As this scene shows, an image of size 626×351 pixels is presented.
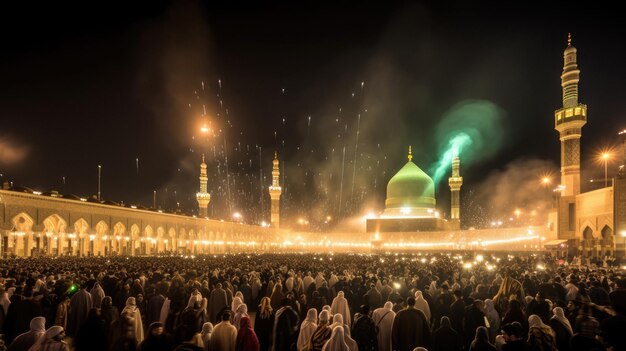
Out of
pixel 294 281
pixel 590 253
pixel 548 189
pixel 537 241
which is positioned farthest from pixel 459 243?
pixel 294 281

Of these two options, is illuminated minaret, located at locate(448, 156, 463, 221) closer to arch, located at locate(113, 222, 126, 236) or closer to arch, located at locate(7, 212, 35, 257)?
arch, located at locate(113, 222, 126, 236)

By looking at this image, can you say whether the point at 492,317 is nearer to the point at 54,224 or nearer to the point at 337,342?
the point at 337,342

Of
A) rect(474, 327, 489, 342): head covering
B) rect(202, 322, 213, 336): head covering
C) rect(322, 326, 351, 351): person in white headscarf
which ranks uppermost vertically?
rect(474, 327, 489, 342): head covering

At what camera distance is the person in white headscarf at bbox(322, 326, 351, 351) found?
16.1 ft

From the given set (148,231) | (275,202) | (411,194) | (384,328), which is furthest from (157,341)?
(275,202)

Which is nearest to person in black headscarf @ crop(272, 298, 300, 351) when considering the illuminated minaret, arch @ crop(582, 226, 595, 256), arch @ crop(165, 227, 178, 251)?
arch @ crop(582, 226, 595, 256)

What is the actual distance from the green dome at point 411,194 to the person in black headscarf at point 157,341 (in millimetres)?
53915

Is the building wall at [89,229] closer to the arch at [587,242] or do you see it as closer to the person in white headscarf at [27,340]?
the person in white headscarf at [27,340]

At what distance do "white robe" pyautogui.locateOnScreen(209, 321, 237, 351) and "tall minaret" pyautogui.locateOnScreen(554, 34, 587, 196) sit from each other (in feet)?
111

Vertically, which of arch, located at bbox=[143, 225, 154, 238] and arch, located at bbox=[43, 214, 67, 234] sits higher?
arch, located at bbox=[43, 214, 67, 234]

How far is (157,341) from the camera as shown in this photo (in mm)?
4305

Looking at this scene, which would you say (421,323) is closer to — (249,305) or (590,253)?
(249,305)

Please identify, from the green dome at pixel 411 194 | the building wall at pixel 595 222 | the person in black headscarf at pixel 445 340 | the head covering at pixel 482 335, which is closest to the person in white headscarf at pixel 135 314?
the person in black headscarf at pixel 445 340

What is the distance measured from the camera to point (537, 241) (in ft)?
135
